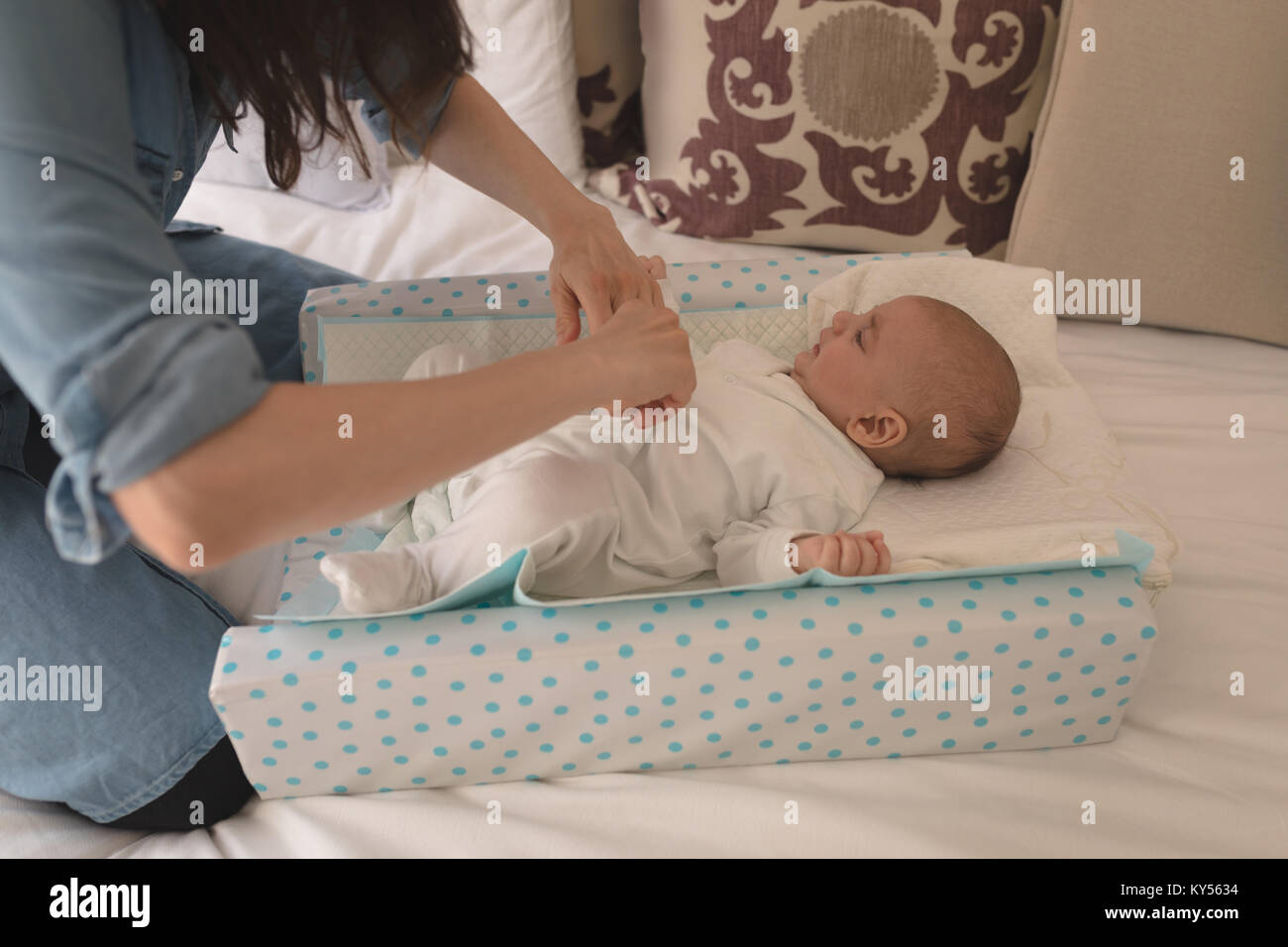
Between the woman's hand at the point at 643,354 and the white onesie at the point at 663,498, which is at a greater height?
the woman's hand at the point at 643,354

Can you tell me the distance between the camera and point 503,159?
1.14 metres

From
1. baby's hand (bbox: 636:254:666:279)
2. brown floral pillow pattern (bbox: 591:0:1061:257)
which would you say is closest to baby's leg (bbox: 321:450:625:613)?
baby's hand (bbox: 636:254:666:279)

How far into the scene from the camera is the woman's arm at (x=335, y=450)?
608mm

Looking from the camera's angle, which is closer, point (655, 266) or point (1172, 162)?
point (655, 266)

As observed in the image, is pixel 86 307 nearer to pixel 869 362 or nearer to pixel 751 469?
pixel 751 469

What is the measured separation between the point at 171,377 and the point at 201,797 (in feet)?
1.77

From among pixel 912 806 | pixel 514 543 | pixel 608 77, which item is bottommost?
pixel 912 806

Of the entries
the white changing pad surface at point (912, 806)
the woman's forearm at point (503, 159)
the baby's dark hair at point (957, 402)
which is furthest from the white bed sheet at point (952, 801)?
the woman's forearm at point (503, 159)

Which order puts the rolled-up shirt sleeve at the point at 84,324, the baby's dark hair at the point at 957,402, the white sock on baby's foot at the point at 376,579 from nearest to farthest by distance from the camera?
1. the rolled-up shirt sleeve at the point at 84,324
2. the white sock on baby's foot at the point at 376,579
3. the baby's dark hair at the point at 957,402

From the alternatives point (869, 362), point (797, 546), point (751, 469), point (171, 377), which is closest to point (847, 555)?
point (797, 546)

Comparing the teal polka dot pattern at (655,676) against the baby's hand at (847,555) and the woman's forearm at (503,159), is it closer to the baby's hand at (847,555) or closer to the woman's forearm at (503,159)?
the baby's hand at (847,555)

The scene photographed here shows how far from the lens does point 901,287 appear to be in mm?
1315

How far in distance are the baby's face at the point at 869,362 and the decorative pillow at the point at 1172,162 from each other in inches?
17.2
